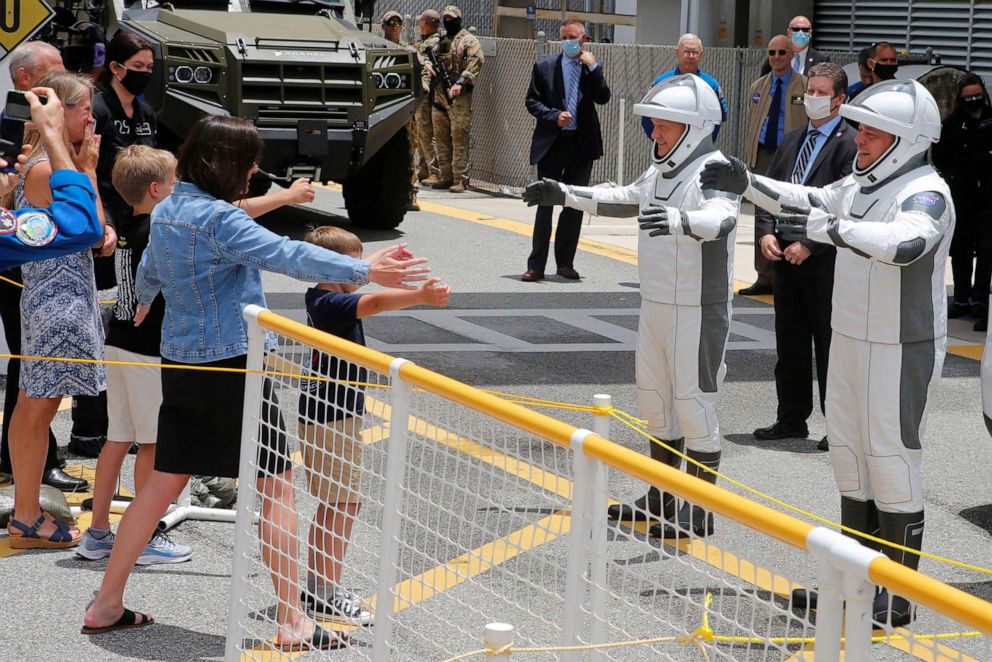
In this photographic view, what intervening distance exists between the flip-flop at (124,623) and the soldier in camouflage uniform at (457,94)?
12318 millimetres

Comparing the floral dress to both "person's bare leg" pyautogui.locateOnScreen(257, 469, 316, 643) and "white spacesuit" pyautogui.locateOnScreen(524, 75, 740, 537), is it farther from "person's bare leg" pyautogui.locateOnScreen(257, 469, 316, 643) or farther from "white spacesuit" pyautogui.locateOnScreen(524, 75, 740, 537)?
"white spacesuit" pyautogui.locateOnScreen(524, 75, 740, 537)

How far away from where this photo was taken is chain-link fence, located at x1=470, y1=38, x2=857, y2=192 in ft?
54.5

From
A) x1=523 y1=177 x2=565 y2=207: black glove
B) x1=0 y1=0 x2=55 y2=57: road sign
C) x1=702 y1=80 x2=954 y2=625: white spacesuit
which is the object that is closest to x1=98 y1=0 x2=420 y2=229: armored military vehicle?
x1=0 y1=0 x2=55 y2=57: road sign

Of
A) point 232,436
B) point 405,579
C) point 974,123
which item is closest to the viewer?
point 405,579

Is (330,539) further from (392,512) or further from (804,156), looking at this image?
(804,156)

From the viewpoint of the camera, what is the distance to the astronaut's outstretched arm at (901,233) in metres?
4.48

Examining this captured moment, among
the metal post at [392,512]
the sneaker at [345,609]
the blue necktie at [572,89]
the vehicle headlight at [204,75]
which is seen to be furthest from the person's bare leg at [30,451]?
the vehicle headlight at [204,75]

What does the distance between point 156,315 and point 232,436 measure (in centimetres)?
98

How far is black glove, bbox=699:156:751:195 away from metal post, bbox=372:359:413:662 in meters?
2.32

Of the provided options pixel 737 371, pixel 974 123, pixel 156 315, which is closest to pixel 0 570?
pixel 156 315

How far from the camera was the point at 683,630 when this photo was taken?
253 centimetres

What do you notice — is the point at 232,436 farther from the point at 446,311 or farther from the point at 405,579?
the point at 446,311

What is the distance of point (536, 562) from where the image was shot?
3125 millimetres

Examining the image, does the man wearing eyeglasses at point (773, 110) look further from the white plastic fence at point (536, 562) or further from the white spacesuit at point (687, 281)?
the white plastic fence at point (536, 562)
